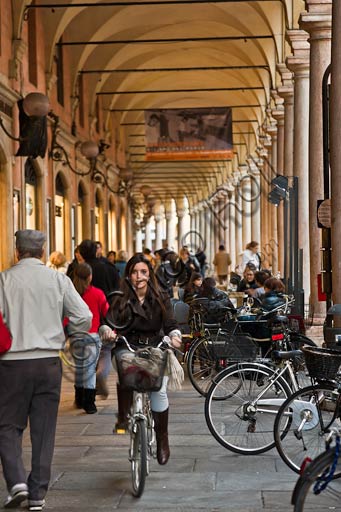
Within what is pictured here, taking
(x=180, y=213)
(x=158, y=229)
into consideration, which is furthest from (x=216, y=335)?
A: (x=158, y=229)

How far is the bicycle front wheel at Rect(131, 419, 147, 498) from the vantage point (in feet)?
19.4

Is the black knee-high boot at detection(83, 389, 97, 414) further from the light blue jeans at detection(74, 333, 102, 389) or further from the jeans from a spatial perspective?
the jeans

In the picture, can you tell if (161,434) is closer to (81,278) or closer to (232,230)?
(81,278)

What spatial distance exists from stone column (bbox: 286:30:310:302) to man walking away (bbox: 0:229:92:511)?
39.6 ft

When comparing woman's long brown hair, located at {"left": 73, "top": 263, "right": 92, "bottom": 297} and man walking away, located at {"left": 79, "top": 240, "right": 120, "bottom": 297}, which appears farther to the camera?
man walking away, located at {"left": 79, "top": 240, "right": 120, "bottom": 297}

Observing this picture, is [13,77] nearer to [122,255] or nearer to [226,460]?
[122,255]

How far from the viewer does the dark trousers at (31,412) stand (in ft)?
18.5

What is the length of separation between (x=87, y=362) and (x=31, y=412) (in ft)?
12.3

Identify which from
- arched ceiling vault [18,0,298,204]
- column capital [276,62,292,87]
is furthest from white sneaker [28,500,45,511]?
column capital [276,62,292,87]

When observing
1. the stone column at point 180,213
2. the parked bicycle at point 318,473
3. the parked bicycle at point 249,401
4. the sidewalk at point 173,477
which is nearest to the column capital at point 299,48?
the sidewalk at point 173,477

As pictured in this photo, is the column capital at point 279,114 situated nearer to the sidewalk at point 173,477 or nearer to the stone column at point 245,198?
the stone column at point 245,198

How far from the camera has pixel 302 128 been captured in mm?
18156

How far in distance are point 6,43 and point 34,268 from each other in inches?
485

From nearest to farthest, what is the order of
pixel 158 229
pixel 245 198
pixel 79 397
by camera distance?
pixel 79 397
pixel 245 198
pixel 158 229
